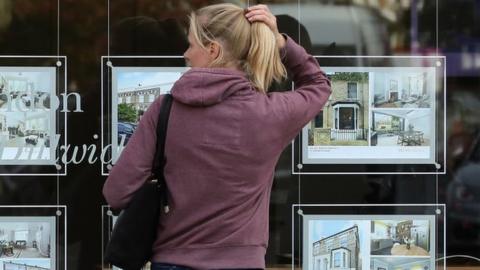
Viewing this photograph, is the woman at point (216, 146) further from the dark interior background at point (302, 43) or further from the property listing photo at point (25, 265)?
the property listing photo at point (25, 265)

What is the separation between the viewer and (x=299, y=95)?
2.15 metres

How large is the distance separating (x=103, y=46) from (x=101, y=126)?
1.32 feet

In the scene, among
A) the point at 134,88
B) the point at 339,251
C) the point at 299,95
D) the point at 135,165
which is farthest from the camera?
the point at 339,251

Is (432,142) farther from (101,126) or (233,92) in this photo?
(233,92)

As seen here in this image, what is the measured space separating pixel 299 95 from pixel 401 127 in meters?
1.75

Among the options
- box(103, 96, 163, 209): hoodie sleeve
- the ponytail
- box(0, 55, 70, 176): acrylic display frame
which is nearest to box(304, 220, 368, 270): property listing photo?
box(0, 55, 70, 176): acrylic display frame

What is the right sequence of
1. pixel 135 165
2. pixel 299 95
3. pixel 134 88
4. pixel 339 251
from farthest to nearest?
pixel 339 251 → pixel 134 88 → pixel 299 95 → pixel 135 165

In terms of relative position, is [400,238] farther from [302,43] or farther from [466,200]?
[302,43]

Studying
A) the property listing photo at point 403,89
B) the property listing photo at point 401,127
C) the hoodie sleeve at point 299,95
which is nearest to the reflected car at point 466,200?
the property listing photo at point 401,127

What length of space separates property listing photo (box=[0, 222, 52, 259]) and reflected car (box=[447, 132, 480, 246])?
2.06 meters

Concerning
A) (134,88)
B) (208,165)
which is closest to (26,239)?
(134,88)

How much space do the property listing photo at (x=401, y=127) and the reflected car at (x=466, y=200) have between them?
0.24 m

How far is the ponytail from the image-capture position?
2037 mm

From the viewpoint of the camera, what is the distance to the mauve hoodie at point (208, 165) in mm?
1999
